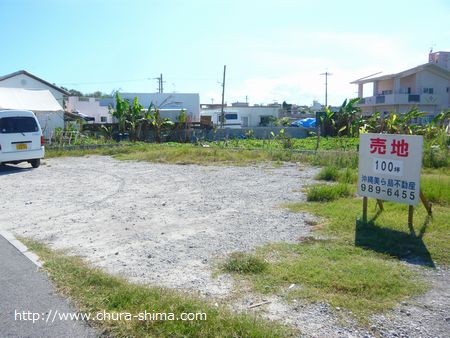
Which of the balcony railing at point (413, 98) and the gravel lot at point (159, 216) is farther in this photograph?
the balcony railing at point (413, 98)

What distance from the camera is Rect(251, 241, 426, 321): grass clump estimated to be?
4215 millimetres

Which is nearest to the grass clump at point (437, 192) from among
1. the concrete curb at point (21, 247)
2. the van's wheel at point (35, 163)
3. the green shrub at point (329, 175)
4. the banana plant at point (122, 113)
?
the green shrub at point (329, 175)

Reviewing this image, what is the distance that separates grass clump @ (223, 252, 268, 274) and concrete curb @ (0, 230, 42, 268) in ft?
7.42

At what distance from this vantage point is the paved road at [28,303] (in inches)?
148

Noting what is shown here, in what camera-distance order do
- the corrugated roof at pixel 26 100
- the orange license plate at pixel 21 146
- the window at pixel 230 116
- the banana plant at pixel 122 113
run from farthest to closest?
1. the window at pixel 230 116
2. the banana plant at pixel 122 113
3. the corrugated roof at pixel 26 100
4. the orange license plate at pixel 21 146

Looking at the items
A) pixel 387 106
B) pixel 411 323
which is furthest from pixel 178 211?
pixel 387 106

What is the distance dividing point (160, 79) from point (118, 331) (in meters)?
63.6

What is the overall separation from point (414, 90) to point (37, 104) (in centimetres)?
3720

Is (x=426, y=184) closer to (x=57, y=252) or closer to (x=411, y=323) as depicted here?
(x=411, y=323)

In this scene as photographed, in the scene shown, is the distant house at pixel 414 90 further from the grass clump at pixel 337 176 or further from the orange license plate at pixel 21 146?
the orange license plate at pixel 21 146

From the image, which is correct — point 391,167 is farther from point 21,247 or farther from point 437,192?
point 21,247

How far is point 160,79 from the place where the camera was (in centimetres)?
6506

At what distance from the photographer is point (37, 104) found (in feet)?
82.0

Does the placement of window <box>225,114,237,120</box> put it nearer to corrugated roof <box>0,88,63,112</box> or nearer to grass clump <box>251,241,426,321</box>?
corrugated roof <box>0,88,63,112</box>
